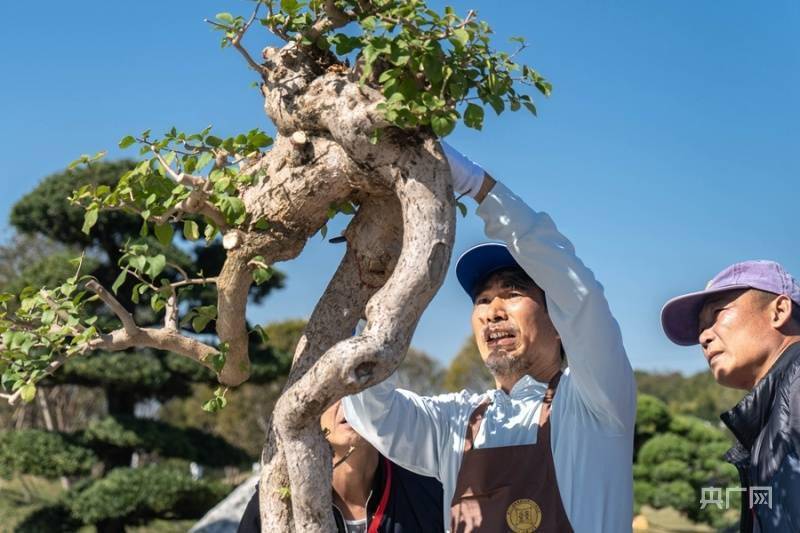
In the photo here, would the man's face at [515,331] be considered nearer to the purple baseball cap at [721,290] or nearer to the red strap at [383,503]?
the purple baseball cap at [721,290]

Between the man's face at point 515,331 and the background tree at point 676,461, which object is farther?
the background tree at point 676,461

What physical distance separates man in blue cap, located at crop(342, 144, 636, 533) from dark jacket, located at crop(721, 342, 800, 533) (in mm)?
272

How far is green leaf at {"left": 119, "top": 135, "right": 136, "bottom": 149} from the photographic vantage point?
2.03 m

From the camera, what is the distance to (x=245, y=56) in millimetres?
2078

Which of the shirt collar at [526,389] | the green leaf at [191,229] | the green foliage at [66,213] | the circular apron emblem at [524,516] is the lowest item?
the circular apron emblem at [524,516]

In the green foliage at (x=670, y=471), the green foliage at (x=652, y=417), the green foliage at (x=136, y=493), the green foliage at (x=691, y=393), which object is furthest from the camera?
the green foliage at (x=691, y=393)

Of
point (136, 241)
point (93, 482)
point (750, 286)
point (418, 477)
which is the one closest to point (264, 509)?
point (136, 241)

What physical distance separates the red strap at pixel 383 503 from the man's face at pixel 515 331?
0.57 metres

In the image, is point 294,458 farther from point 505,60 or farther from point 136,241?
point 505,60

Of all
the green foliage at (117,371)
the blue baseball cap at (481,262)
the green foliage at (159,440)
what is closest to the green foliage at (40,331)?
the blue baseball cap at (481,262)

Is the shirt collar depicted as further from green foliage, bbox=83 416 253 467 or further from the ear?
green foliage, bbox=83 416 253 467

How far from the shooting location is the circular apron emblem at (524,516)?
218 centimetres

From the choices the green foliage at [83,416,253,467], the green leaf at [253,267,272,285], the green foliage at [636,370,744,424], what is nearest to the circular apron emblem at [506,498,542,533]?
the green leaf at [253,267,272,285]

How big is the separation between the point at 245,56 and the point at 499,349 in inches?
39.9
